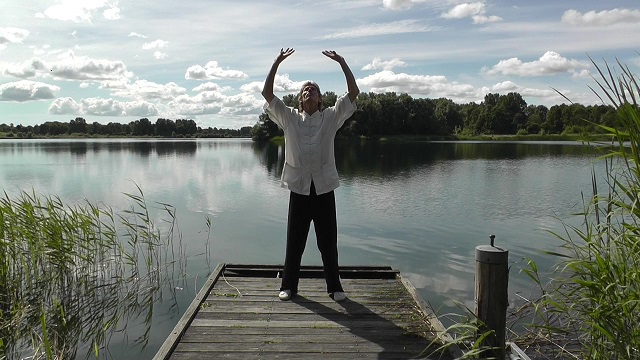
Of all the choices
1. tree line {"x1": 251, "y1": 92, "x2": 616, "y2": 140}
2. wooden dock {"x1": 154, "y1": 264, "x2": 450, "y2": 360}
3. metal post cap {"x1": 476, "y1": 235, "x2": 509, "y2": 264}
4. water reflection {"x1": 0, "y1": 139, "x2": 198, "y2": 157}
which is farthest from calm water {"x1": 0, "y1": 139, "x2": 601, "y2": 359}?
tree line {"x1": 251, "y1": 92, "x2": 616, "y2": 140}

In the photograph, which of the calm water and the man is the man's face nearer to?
the man

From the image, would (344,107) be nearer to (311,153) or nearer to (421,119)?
(311,153)

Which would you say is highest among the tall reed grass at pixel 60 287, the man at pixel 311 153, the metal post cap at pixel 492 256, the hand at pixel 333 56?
the hand at pixel 333 56

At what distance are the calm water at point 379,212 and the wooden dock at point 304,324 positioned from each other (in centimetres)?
136

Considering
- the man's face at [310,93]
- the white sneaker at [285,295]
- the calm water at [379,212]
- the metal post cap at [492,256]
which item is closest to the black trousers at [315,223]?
the white sneaker at [285,295]

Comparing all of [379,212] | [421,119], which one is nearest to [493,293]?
[379,212]

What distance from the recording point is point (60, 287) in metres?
6.47

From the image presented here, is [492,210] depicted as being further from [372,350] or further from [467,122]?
[467,122]

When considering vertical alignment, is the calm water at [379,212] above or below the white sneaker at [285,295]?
below

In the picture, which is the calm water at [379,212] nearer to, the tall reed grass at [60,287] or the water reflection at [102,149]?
the tall reed grass at [60,287]

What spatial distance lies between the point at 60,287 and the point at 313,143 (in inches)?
176

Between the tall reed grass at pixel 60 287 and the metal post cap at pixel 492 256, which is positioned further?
the tall reed grass at pixel 60 287

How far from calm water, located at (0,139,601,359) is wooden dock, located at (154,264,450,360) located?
53.4 inches

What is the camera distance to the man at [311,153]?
4.30 meters
